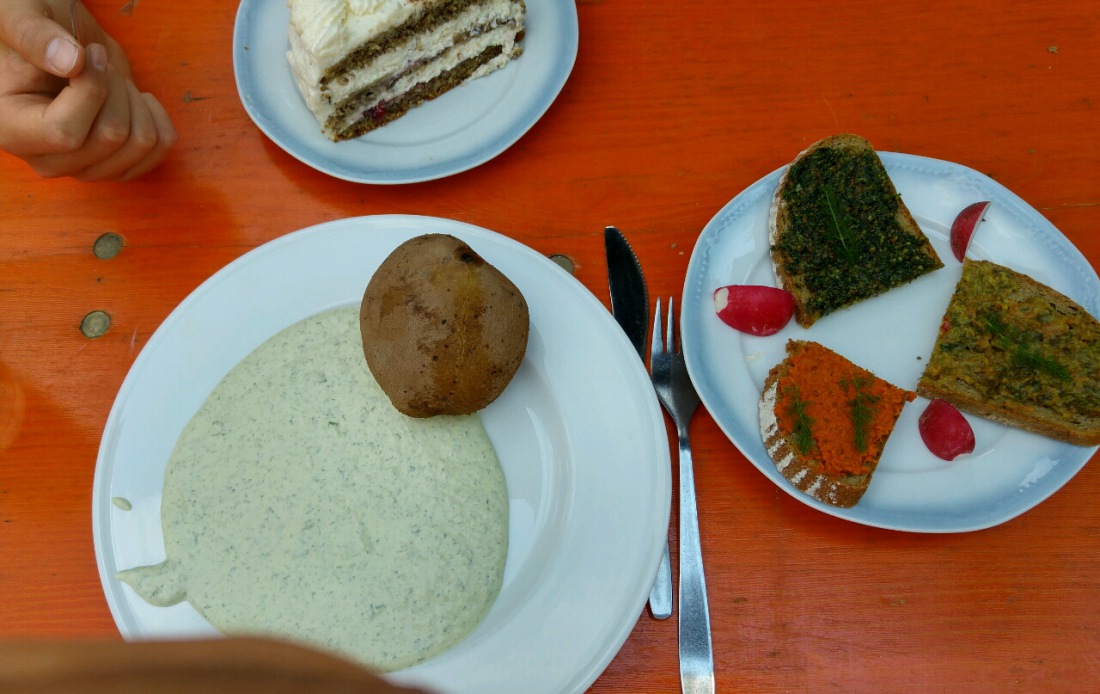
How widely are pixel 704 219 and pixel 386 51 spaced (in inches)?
34.9

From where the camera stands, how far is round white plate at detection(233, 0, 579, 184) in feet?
5.12

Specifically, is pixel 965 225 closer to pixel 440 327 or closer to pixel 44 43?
pixel 440 327

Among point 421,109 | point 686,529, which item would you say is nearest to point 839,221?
point 686,529

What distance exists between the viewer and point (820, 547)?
1.29 m

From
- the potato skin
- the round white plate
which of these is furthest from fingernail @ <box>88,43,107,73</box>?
the potato skin

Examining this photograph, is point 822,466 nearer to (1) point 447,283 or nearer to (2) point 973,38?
(1) point 447,283

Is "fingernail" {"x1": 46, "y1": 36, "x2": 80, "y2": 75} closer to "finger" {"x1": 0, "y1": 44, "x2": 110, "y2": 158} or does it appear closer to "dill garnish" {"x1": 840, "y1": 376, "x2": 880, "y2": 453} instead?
"finger" {"x1": 0, "y1": 44, "x2": 110, "y2": 158}

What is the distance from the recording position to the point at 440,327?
1.15 m

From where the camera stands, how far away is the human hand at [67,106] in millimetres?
1276

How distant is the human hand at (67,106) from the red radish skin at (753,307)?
1330mm

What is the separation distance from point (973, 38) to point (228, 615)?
2.20 metres

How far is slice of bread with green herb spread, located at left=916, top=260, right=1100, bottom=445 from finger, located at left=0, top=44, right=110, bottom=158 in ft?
5.89

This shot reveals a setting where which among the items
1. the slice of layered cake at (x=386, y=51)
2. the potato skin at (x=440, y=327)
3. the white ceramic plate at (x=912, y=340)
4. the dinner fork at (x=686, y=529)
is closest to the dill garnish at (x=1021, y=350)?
the white ceramic plate at (x=912, y=340)

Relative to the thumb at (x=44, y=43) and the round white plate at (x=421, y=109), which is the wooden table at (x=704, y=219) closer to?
the round white plate at (x=421, y=109)
